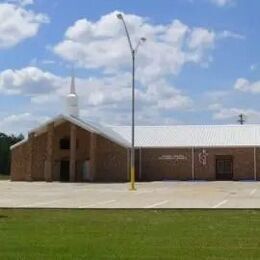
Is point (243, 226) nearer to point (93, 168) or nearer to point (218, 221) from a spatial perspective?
point (218, 221)

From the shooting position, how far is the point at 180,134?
239ft

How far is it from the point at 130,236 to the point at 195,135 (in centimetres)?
5795

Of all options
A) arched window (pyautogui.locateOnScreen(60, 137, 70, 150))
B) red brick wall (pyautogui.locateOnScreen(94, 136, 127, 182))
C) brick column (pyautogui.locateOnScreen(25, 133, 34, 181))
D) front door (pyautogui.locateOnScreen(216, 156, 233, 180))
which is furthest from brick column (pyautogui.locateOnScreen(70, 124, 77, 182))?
front door (pyautogui.locateOnScreen(216, 156, 233, 180))

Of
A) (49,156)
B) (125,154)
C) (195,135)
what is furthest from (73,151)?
(195,135)

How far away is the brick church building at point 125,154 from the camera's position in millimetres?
67750

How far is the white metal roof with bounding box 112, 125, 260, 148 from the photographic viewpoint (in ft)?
225

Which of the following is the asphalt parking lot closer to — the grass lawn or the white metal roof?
the grass lawn

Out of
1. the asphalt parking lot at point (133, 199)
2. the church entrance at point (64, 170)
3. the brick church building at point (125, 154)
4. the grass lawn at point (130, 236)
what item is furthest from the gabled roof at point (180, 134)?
the grass lawn at point (130, 236)

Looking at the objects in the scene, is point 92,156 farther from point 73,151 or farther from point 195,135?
point 195,135

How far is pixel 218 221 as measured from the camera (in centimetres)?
1845

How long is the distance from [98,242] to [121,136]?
60.2 m

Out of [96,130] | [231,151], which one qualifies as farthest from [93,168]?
[231,151]

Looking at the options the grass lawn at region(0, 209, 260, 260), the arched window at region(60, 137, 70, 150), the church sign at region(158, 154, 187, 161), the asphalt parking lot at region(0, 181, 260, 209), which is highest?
the arched window at region(60, 137, 70, 150)

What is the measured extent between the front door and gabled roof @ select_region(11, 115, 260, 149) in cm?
138
